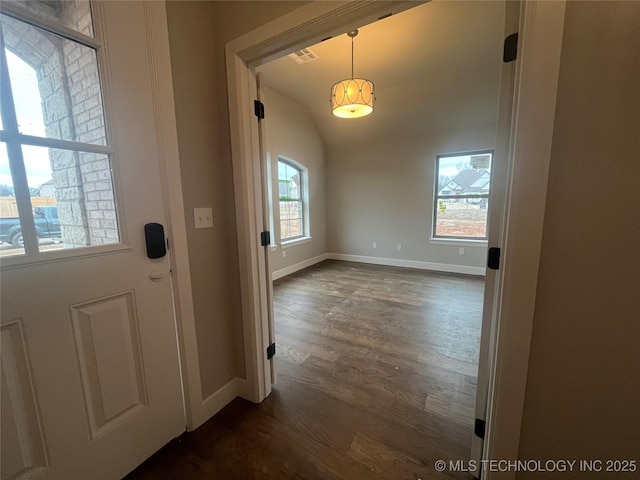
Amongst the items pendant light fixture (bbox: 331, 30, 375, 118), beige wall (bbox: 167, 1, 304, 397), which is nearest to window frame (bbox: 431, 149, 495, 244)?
pendant light fixture (bbox: 331, 30, 375, 118)

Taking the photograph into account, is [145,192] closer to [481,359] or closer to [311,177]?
[481,359]

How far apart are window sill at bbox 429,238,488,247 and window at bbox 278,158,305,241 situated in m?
2.63

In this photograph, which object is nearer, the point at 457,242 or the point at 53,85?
the point at 53,85

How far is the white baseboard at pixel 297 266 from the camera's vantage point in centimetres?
425

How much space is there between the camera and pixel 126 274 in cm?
106

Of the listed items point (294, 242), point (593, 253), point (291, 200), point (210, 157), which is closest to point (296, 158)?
point (291, 200)

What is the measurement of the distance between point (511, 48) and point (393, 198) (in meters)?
4.15

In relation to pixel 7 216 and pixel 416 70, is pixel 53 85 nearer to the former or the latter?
pixel 7 216

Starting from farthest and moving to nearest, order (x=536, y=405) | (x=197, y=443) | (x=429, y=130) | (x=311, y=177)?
(x=311, y=177), (x=429, y=130), (x=197, y=443), (x=536, y=405)

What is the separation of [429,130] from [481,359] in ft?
14.2

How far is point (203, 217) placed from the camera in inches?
53.3

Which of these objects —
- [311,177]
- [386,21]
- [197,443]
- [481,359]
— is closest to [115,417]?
[197,443]

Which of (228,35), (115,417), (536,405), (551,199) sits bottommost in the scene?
(115,417)

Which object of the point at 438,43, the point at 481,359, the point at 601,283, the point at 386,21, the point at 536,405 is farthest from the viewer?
the point at 438,43
